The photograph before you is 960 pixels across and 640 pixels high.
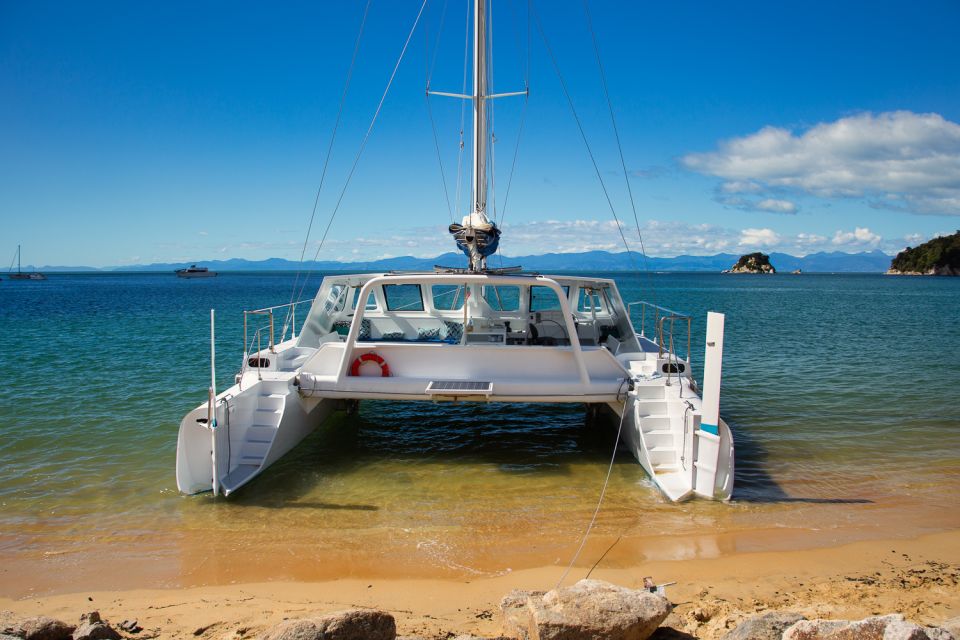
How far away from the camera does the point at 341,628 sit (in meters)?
4.11

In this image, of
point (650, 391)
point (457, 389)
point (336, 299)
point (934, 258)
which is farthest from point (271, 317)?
point (934, 258)

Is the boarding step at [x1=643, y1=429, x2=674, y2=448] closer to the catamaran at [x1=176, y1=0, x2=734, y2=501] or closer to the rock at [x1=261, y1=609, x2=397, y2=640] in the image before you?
the catamaran at [x1=176, y1=0, x2=734, y2=501]

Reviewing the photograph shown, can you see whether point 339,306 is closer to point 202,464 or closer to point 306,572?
point 202,464

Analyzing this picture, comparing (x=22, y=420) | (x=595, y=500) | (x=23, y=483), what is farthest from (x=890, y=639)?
(x=22, y=420)

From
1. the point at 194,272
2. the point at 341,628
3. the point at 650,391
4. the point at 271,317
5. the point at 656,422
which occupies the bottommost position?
the point at 341,628

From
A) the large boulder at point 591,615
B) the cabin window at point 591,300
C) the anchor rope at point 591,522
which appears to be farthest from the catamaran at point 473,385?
the large boulder at point 591,615

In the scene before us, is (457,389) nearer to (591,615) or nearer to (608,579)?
(608,579)

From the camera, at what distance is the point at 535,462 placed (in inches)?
362

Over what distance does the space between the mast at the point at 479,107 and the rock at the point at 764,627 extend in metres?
7.69

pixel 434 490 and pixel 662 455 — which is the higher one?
pixel 662 455

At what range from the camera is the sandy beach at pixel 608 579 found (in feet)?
16.1

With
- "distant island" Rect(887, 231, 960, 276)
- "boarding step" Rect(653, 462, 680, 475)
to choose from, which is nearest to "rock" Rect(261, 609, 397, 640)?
"boarding step" Rect(653, 462, 680, 475)

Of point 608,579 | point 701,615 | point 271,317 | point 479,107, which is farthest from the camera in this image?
point 479,107

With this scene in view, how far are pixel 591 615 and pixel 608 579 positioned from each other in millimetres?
1717
